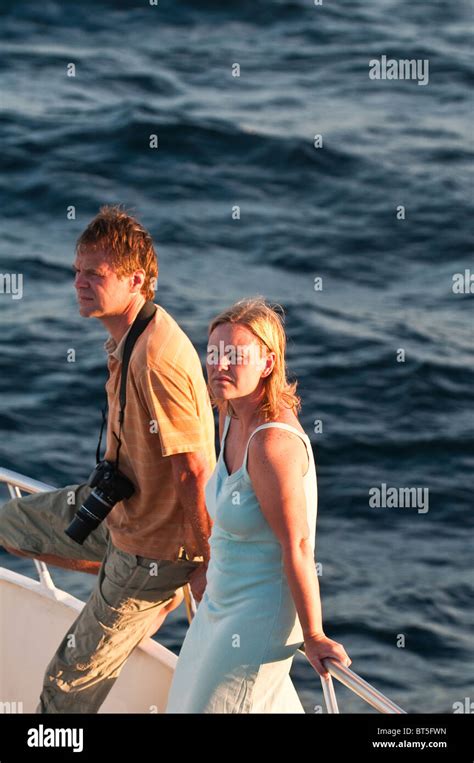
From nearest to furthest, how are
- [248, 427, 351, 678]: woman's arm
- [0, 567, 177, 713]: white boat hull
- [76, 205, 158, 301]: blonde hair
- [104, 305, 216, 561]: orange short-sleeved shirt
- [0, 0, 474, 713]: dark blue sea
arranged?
[248, 427, 351, 678]: woman's arm < [104, 305, 216, 561]: orange short-sleeved shirt < [76, 205, 158, 301]: blonde hair < [0, 567, 177, 713]: white boat hull < [0, 0, 474, 713]: dark blue sea

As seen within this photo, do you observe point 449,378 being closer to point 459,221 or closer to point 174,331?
point 459,221

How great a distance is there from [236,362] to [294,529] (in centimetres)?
45

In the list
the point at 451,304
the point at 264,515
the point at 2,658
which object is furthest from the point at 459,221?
the point at 264,515

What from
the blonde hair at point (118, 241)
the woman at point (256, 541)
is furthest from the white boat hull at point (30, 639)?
the blonde hair at point (118, 241)

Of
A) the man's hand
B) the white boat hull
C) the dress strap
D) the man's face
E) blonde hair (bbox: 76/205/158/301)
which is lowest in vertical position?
the white boat hull

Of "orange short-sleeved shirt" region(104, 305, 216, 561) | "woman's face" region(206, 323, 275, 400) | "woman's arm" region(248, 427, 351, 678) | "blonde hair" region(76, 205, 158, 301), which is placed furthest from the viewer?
"blonde hair" region(76, 205, 158, 301)

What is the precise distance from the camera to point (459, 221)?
42.0 ft

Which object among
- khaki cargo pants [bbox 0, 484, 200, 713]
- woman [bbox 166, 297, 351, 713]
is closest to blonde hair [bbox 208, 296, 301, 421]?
woman [bbox 166, 297, 351, 713]

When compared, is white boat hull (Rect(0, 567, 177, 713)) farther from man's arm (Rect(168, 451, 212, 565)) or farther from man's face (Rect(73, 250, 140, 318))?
man's face (Rect(73, 250, 140, 318))

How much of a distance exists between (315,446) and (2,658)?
Answer: 526 cm

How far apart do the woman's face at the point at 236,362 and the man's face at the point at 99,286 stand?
63 centimetres

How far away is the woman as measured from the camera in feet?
10.6

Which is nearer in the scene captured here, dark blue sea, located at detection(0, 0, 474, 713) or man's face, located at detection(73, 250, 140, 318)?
man's face, located at detection(73, 250, 140, 318)

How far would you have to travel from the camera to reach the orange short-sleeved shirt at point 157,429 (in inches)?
151
